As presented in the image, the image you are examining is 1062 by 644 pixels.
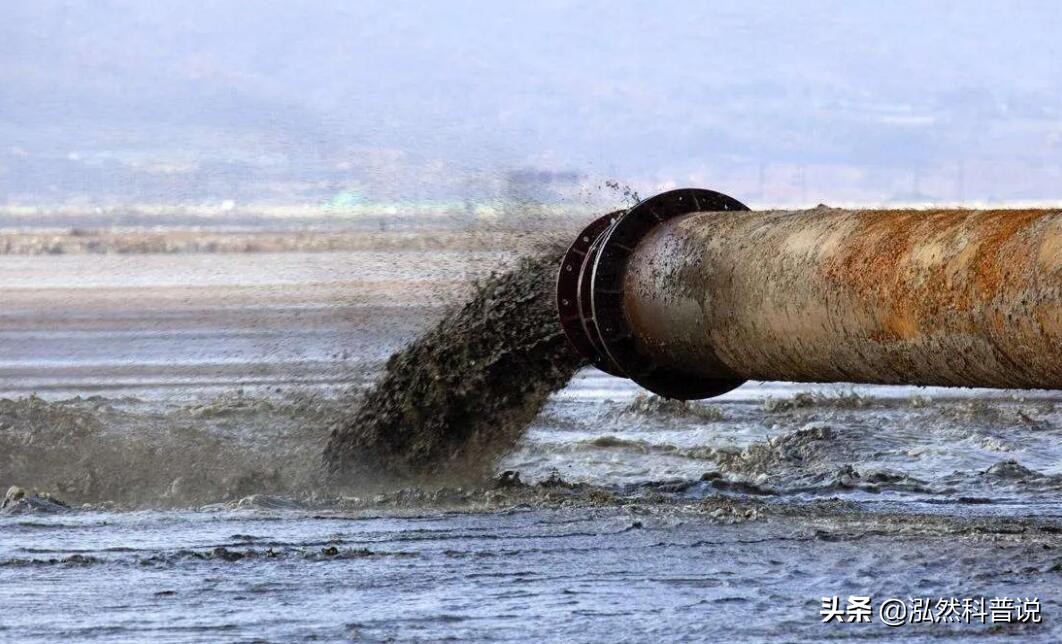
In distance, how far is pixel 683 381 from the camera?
293 inches

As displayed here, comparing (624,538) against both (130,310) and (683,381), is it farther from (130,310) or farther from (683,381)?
(130,310)

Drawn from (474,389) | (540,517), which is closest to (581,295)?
(474,389)

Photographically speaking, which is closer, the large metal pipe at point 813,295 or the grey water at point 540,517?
the grey water at point 540,517

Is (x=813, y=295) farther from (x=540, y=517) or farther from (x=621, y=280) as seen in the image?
(x=540, y=517)

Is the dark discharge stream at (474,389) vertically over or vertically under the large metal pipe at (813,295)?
under

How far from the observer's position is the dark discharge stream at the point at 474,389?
795 centimetres

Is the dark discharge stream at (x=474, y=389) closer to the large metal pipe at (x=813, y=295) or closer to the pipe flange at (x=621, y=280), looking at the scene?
the large metal pipe at (x=813, y=295)

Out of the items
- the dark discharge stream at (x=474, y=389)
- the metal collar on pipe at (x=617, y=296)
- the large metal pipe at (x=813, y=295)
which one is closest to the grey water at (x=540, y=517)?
the dark discharge stream at (x=474, y=389)

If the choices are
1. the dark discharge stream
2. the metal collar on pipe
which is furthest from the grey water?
the metal collar on pipe

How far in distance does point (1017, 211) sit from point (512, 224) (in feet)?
11.4

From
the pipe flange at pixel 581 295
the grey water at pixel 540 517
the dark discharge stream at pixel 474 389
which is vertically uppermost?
the pipe flange at pixel 581 295

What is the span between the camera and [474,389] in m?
7.98

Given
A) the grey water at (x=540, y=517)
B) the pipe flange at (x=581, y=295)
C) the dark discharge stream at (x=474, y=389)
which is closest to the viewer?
the grey water at (x=540, y=517)

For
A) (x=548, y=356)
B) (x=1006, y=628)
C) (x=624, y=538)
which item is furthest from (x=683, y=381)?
(x=1006, y=628)
